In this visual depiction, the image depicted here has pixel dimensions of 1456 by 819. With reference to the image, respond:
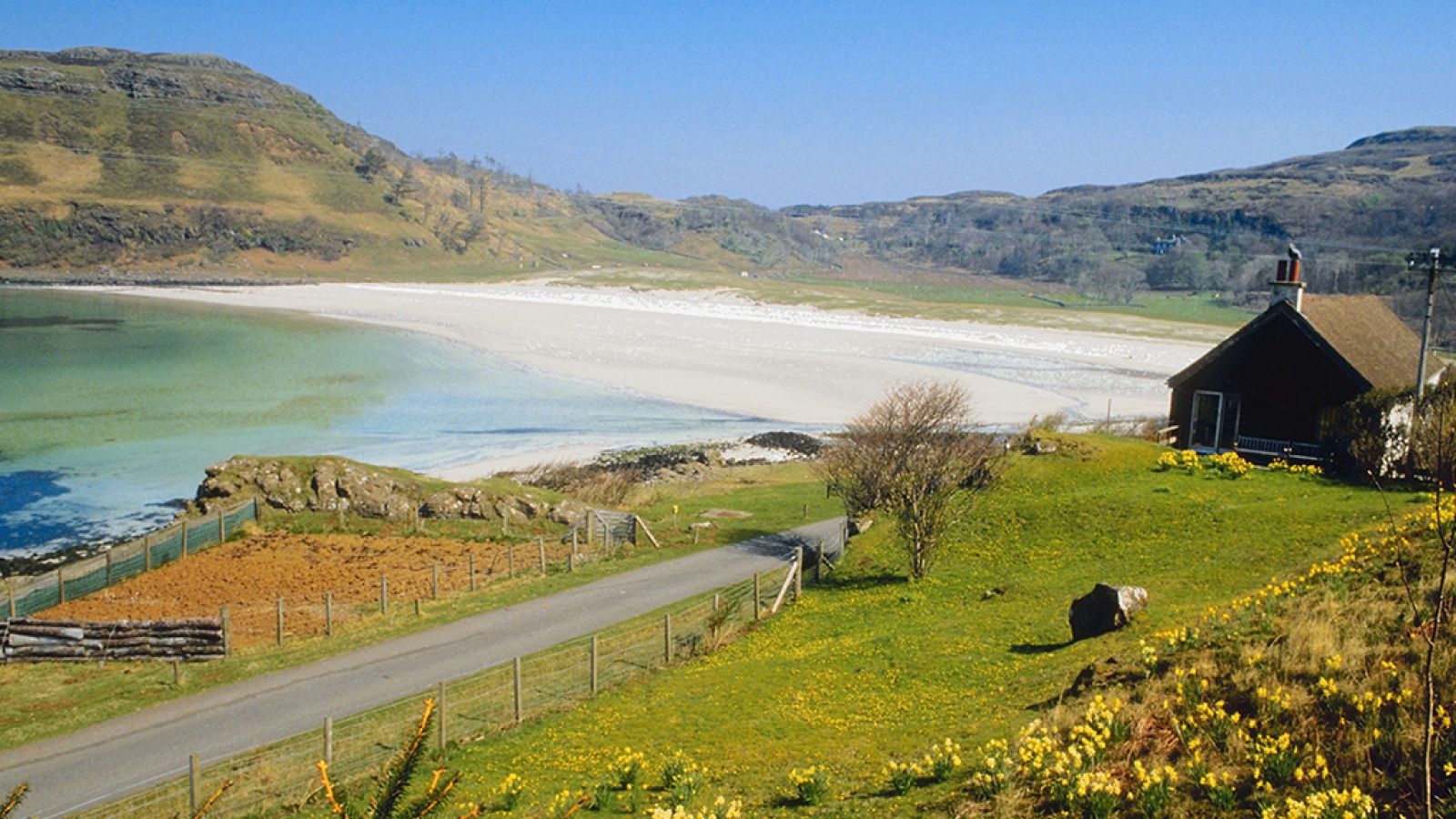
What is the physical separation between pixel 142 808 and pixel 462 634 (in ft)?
26.1

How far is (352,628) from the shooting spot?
70.6ft

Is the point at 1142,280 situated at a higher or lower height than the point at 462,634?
higher

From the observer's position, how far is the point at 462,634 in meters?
21.0

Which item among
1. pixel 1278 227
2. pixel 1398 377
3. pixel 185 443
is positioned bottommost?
pixel 185 443

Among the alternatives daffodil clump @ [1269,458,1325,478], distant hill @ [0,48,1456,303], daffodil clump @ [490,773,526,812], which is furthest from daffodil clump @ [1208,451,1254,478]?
distant hill @ [0,48,1456,303]

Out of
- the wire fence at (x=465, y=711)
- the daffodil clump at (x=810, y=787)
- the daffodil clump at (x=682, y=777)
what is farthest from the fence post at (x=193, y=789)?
the daffodil clump at (x=810, y=787)

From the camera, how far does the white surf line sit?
287 feet

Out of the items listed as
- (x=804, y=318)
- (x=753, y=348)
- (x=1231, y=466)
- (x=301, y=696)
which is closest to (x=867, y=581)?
(x=1231, y=466)

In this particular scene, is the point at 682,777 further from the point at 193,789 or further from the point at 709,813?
the point at 193,789

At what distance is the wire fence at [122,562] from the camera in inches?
910

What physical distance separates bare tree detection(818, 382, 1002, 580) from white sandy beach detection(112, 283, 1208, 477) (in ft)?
66.0

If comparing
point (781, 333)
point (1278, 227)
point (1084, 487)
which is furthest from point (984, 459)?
point (1278, 227)

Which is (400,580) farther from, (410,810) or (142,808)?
(410,810)

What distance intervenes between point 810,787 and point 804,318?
97066mm
